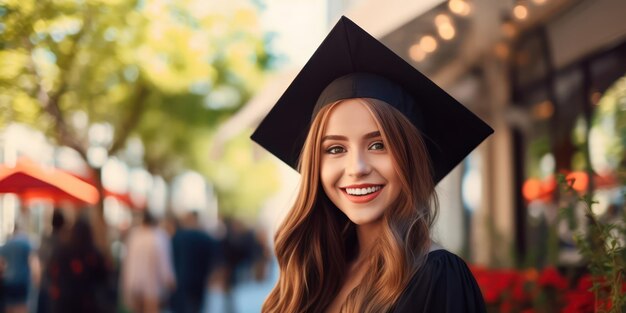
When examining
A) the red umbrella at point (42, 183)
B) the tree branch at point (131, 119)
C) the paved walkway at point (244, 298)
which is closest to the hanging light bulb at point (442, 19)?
the red umbrella at point (42, 183)

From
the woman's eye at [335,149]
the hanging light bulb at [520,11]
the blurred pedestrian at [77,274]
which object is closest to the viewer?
Answer: the woman's eye at [335,149]

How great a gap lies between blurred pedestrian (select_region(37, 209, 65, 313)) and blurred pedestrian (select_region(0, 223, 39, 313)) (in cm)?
23

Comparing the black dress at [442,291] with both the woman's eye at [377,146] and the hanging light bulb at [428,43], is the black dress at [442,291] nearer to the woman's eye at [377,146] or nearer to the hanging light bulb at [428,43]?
the woman's eye at [377,146]

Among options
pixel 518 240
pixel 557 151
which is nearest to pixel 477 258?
pixel 518 240

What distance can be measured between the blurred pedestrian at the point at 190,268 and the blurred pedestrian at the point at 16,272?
231cm

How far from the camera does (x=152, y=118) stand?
23000 mm

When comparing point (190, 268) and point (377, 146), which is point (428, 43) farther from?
point (377, 146)

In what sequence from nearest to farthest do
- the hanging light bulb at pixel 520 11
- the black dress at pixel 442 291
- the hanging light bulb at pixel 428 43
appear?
the black dress at pixel 442 291 < the hanging light bulb at pixel 520 11 < the hanging light bulb at pixel 428 43

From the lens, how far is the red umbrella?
38.0 ft

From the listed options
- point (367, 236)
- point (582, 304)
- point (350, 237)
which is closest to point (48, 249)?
point (582, 304)

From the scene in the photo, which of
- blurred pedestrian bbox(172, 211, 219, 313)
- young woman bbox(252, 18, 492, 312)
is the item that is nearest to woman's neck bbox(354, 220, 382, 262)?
young woman bbox(252, 18, 492, 312)

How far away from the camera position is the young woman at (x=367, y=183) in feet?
8.45

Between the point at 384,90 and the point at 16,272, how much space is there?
8339 millimetres

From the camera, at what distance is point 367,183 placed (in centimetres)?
272
